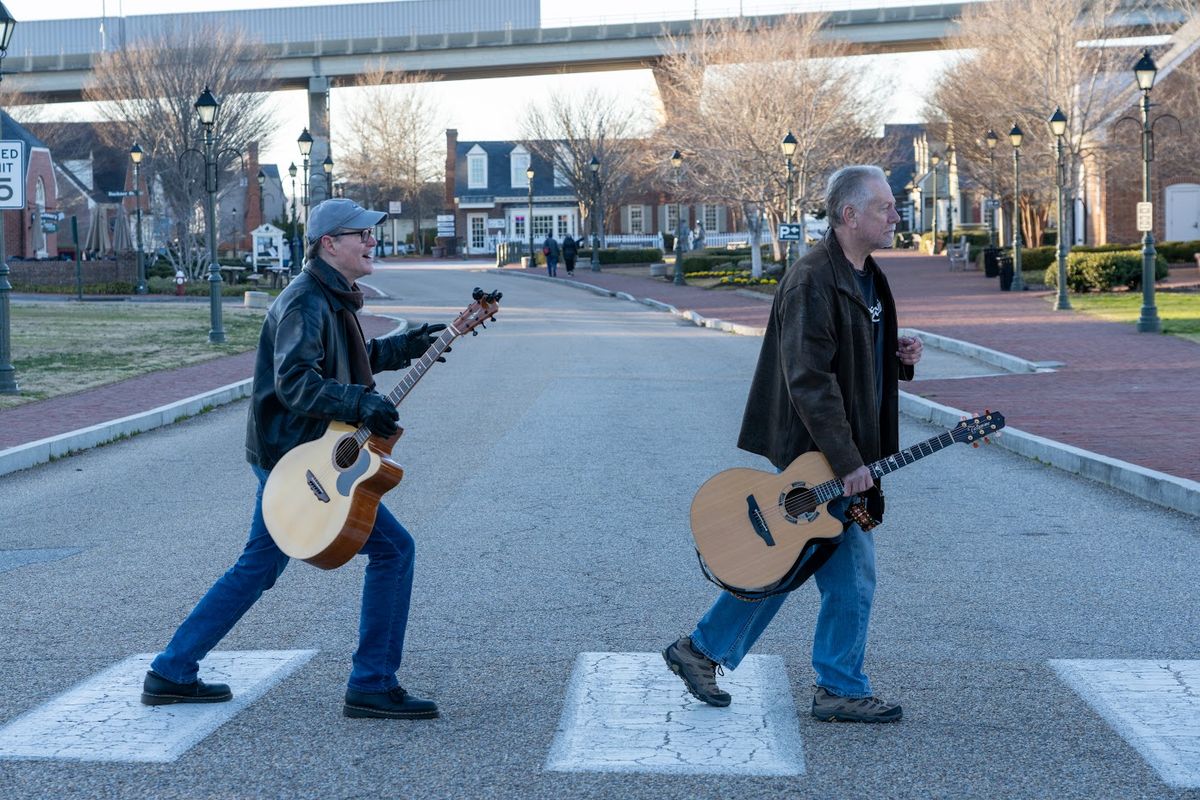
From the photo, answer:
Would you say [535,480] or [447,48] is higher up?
[447,48]

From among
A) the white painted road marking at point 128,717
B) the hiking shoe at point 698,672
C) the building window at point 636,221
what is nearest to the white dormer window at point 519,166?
the building window at point 636,221

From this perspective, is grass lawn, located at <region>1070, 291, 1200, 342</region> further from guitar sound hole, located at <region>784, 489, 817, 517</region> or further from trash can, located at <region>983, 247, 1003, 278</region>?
guitar sound hole, located at <region>784, 489, 817, 517</region>

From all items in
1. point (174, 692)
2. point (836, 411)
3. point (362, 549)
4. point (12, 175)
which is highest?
point (12, 175)

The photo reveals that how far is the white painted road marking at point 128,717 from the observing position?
4.78 m

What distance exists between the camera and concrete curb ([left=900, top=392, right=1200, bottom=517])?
370 inches

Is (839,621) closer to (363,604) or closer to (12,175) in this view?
(363,604)

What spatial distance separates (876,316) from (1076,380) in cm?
1249

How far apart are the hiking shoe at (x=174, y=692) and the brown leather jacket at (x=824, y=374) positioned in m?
2.01

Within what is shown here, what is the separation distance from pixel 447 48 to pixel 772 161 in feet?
109

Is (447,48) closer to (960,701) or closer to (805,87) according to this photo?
(805,87)

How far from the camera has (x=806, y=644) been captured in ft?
20.3

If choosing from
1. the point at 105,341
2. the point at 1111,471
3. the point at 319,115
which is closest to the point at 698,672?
the point at 1111,471

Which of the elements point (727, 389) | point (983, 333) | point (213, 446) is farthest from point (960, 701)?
point (983, 333)

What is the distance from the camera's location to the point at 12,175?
652 inches
